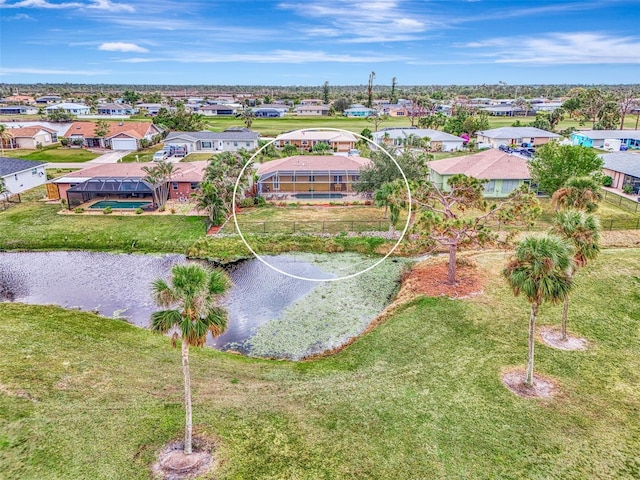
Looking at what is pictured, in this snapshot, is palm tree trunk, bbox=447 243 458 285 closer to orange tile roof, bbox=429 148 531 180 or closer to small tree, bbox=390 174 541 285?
small tree, bbox=390 174 541 285

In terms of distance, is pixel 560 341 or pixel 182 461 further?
pixel 560 341

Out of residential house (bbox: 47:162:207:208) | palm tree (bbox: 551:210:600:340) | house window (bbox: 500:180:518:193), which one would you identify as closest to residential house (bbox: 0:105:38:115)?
residential house (bbox: 47:162:207:208)

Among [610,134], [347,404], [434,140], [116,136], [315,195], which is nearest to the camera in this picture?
[347,404]

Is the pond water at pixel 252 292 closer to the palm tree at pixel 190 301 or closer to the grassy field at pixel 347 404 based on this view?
the grassy field at pixel 347 404

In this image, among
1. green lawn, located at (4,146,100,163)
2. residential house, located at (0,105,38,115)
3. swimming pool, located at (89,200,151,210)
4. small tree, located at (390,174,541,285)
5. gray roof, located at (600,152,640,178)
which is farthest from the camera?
residential house, located at (0,105,38,115)

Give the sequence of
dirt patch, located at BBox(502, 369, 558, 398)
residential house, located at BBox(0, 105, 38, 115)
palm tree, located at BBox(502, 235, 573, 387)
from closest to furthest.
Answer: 1. palm tree, located at BBox(502, 235, 573, 387)
2. dirt patch, located at BBox(502, 369, 558, 398)
3. residential house, located at BBox(0, 105, 38, 115)

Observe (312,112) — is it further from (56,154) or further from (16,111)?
(16,111)

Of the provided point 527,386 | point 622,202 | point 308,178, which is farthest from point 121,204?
point 622,202
